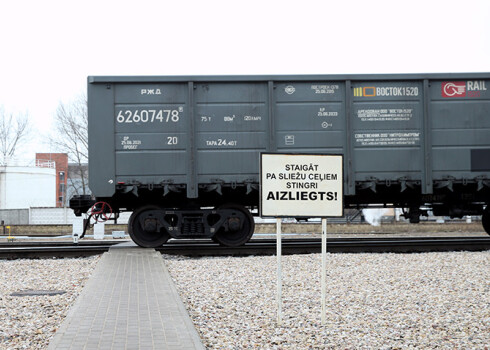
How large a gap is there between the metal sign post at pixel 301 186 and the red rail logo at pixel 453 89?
26.5 feet

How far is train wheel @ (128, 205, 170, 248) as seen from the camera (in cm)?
1295

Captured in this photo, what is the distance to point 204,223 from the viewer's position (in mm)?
12938

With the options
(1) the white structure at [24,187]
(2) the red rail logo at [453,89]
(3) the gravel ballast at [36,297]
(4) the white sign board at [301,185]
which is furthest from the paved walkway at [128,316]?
(1) the white structure at [24,187]

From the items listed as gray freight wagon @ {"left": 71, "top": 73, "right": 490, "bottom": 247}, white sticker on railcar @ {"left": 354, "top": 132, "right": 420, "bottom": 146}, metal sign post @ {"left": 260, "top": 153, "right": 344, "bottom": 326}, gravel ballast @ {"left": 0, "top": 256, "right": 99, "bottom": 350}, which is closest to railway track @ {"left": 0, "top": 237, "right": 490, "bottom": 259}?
gray freight wagon @ {"left": 71, "top": 73, "right": 490, "bottom": 247}

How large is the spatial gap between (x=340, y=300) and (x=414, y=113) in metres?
7.15

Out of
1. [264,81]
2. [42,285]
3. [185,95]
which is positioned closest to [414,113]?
[264,81]

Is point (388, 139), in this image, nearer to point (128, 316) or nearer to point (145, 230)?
point (145, 230)

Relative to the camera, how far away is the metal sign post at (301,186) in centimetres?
616

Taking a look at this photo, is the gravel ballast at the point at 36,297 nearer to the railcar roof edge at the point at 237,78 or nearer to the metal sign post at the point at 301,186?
the metal sign post at the point at 301,186

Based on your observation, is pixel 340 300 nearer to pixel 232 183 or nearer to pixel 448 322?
pixel 448 322

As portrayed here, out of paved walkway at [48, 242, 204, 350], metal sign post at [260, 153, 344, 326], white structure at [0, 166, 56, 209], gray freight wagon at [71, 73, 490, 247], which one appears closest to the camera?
paved walkway at [48, 242, 204, 350]

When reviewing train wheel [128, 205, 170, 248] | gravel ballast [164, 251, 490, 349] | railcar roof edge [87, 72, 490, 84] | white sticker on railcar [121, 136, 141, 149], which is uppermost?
railcar roof edge [87, 72, 490, 84]

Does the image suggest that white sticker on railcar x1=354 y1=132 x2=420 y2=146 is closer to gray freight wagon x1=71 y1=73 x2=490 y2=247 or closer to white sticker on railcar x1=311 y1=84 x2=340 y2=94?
gray freight wagon x1=71 y1=73 x2=490 y2=247

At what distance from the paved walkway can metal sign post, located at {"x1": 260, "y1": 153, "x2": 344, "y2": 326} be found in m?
1.31
